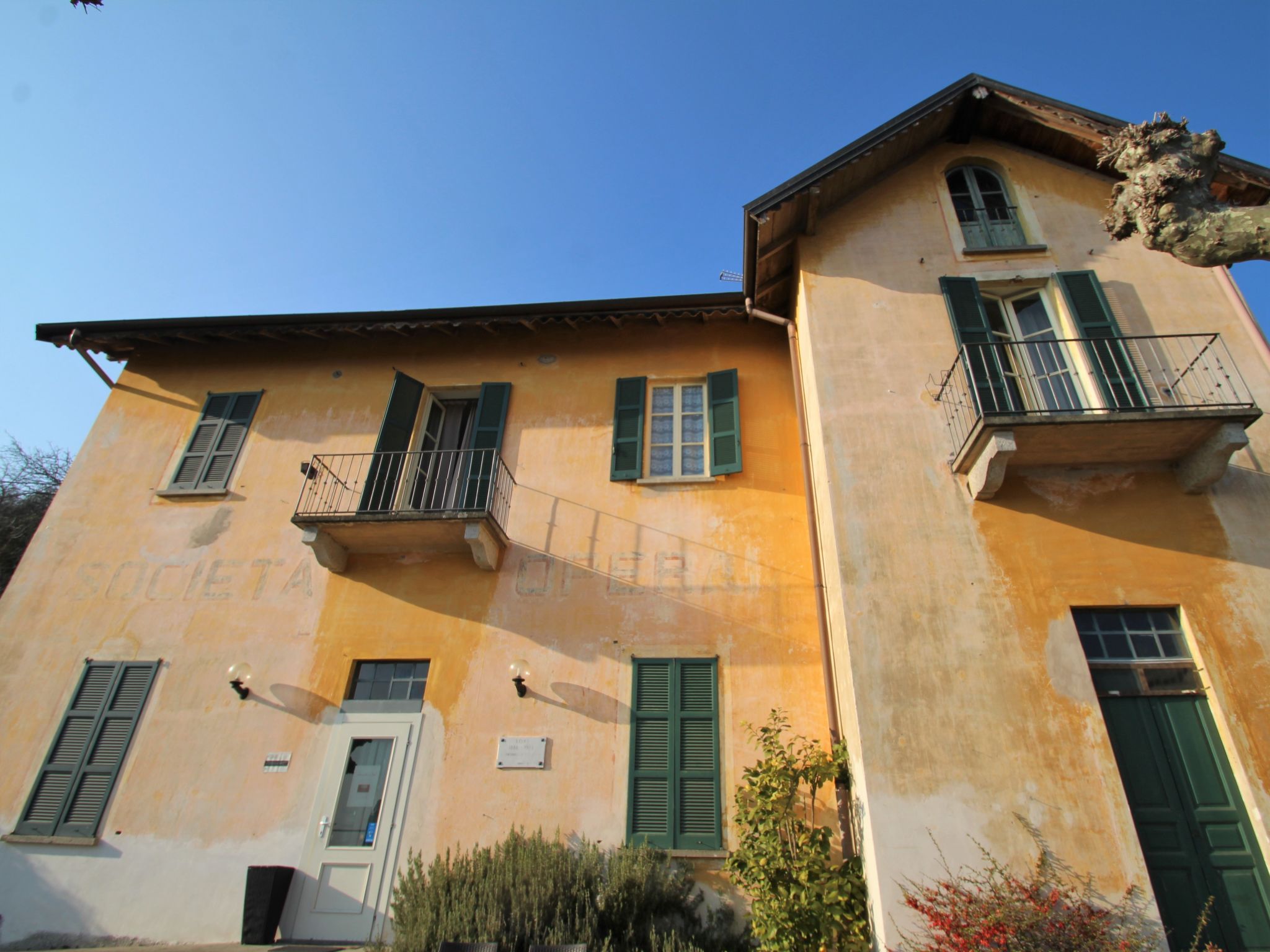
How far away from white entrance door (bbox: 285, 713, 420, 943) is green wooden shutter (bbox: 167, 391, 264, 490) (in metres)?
4.20

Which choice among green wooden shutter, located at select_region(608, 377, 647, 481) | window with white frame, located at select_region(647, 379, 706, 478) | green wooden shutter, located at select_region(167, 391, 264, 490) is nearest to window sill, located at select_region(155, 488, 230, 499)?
green wooden shutter, located at select_region(167, 391, 264, 490)

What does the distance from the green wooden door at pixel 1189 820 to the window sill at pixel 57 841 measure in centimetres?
995

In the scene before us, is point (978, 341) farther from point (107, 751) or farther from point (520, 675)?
point (107, 751)

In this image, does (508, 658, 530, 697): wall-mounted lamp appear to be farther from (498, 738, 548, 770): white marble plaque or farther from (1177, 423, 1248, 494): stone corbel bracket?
(1177, 423, 1248, 494): stone corbel bracket

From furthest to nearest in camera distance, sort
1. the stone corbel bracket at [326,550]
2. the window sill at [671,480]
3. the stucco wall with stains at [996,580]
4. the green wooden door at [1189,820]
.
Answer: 1. the window sill at [671,480]
2. the stone corbel bracket at [326,550]
3. the stucco wall with stains at [996,580]
4. the green wooden door at [1189,820]

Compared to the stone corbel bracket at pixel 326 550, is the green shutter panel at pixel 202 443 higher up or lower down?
higher up

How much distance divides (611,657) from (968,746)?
3592mm

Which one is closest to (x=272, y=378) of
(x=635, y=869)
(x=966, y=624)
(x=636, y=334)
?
(x=636, y=334)

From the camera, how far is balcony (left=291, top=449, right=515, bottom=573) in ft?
26.9

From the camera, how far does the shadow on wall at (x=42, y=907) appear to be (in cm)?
711

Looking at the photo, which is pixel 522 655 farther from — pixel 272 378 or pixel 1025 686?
pixel 272 378

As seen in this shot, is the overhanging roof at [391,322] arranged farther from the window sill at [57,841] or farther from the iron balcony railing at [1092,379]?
the window sill at [57,841]

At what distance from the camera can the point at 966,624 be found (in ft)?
20.9

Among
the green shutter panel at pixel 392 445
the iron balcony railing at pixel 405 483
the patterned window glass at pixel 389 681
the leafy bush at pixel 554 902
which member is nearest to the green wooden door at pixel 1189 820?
the leafy bush at pixel 554 902
